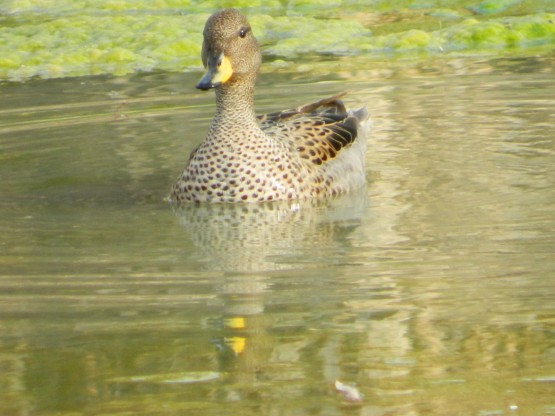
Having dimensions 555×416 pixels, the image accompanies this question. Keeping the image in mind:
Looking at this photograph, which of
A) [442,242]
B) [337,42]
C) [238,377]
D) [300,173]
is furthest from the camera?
[337,42]

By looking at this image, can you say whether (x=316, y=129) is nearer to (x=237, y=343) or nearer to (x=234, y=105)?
(x=234, y=105)

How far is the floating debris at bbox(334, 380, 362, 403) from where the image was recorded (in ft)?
14.0

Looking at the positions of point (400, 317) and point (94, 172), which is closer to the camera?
point (400, 317)

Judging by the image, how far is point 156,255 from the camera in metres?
6.46

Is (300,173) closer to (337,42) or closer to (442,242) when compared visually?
(442,242)

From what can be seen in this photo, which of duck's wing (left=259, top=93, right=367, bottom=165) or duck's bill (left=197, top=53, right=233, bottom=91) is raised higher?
duck's bill (left=197, top=53, right=233, bottom=91)

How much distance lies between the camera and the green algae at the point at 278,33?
13008 mm

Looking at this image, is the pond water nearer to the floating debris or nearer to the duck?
the floating debris

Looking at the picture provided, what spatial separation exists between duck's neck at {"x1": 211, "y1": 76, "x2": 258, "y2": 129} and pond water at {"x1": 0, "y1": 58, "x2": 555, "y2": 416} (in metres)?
0.56

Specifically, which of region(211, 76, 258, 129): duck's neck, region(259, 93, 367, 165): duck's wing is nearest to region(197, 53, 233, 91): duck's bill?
region(211, 76, 258, 129): duck's neck

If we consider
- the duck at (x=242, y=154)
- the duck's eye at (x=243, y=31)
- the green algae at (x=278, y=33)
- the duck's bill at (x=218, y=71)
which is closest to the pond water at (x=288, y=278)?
the duck at (x=242, y=154)

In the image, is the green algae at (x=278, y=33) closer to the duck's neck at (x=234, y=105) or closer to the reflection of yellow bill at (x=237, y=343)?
the duck's neck at (x=234, y=105)

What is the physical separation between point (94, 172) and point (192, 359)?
14.1 ft

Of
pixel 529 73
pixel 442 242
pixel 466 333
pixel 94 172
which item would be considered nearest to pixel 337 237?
pixel 442 242
